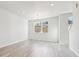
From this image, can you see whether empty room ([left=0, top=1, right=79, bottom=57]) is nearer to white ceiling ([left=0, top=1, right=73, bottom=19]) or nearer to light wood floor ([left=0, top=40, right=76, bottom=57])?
white ceiling ([left=0, top=1, right=73, bottom=19])

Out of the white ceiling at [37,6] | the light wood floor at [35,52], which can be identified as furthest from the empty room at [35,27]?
the light wood floor at [35,52]

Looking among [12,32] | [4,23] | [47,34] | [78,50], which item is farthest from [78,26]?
[47,34]

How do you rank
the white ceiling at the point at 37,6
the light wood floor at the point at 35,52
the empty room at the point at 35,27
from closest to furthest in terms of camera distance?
the light wood floor at the point at 35,52, the white ceiling at the point at 37,6, the empty room at the point at 35,27

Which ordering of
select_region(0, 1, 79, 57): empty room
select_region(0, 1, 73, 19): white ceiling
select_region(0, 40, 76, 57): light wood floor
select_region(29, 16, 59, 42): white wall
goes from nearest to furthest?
select_region(0, 40, 76, 57): light wood floor, select_region(0, 1, 73, 19): white ceiling, select_region(0, 1, 79, 57): empty room, select_region(29, 16, 59, 42): white wall

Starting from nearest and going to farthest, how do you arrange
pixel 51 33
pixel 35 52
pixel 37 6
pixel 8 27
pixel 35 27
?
pixel 35 52
pixel 37 6
pixel 8 27
pixel 51 33
pixel 35 27

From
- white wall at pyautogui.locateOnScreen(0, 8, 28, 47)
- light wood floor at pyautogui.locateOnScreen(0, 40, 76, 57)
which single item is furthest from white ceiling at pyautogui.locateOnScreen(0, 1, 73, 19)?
light wood floor at pyautogui.locateOnScreen(0, 40, 76, 57)

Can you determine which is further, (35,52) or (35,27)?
(35,27)

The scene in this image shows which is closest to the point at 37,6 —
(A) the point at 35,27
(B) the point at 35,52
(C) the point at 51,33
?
(B) the point at 35,52

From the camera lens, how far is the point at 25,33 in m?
8.15

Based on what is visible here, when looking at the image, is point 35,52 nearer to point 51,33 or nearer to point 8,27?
point 8,27

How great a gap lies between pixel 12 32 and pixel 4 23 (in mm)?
912

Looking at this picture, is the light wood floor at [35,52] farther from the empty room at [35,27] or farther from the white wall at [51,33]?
the white wall at [51,33]

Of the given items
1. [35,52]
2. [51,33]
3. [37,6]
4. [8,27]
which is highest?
[37,6]

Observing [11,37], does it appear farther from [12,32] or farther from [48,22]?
[48,22]
